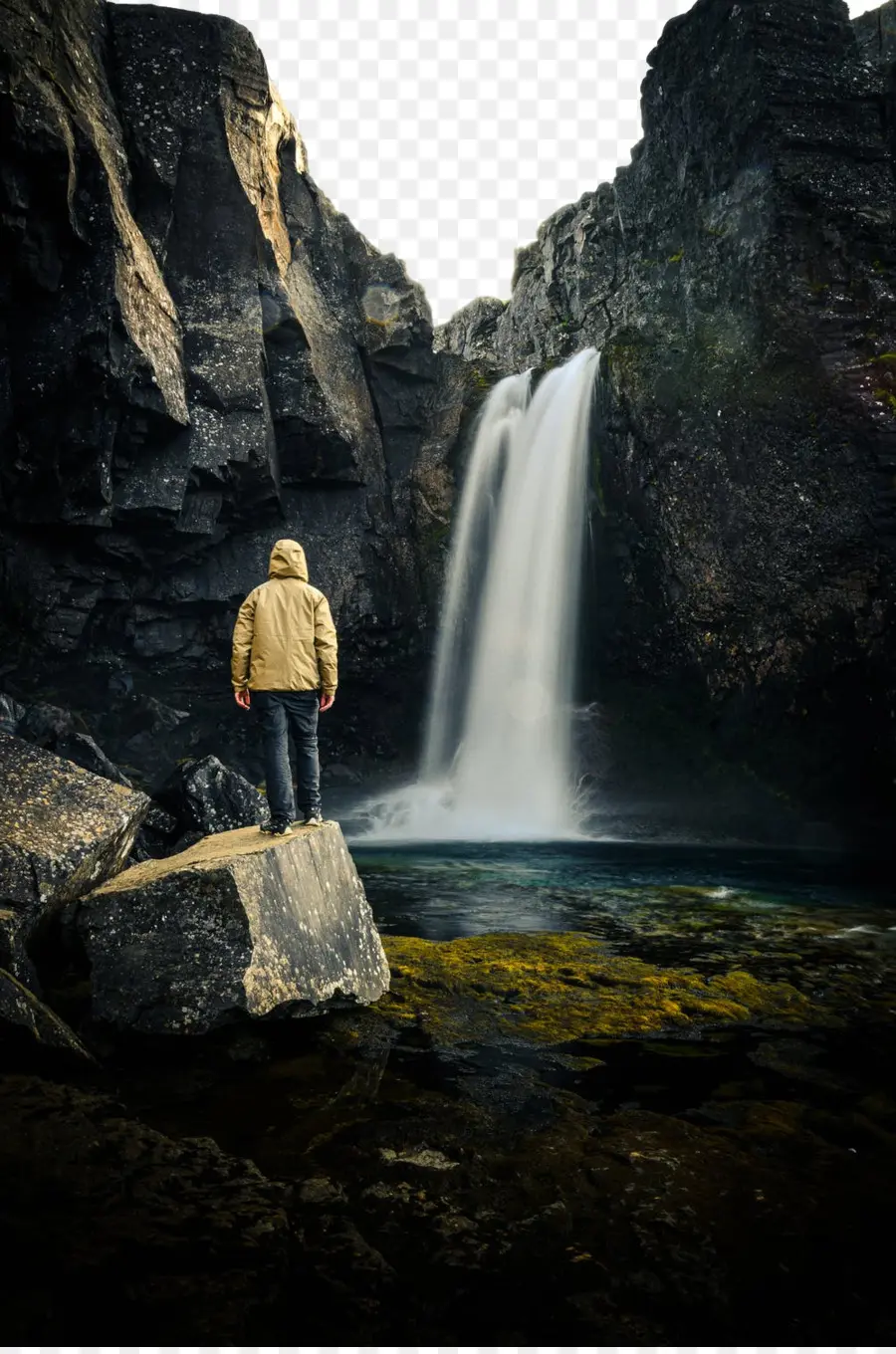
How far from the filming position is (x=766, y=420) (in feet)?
59.2

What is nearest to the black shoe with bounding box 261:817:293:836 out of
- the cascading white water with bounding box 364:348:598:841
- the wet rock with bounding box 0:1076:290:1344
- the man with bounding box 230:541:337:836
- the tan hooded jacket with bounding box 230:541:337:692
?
the man with bounding box 230:541:337:836

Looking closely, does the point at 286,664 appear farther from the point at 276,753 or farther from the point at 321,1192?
the point at 321,1192

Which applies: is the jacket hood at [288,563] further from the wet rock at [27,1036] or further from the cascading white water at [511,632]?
the cascading white water at [511,632]

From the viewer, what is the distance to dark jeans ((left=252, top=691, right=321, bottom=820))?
6.38m

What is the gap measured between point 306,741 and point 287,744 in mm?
363

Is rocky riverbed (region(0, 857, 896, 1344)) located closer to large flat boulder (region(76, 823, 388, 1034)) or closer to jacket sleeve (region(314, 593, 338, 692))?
large flat boulder (region(76, 823, 388, 1034))

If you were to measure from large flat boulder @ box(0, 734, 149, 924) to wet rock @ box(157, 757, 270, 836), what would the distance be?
4.04 m

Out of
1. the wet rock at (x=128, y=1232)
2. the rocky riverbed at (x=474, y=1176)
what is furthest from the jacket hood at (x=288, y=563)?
the wet rock at (x=128, y=1232)

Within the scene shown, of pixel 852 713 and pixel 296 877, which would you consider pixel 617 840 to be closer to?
pixel 852 713

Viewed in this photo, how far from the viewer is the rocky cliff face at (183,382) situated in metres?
15.6

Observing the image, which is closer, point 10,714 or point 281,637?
point 281,637

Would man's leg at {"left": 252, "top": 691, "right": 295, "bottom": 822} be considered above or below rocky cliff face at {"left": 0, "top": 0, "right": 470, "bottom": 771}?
below

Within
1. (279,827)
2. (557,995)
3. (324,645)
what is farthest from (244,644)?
(557,995)

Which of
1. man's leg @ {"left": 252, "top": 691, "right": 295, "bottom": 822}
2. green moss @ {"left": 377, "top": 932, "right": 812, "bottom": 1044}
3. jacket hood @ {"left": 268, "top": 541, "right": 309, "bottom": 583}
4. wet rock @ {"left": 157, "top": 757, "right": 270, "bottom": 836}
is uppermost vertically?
jacket hood @ {"left": 268, "top": 541, "right": 309, "bottom": 583}
